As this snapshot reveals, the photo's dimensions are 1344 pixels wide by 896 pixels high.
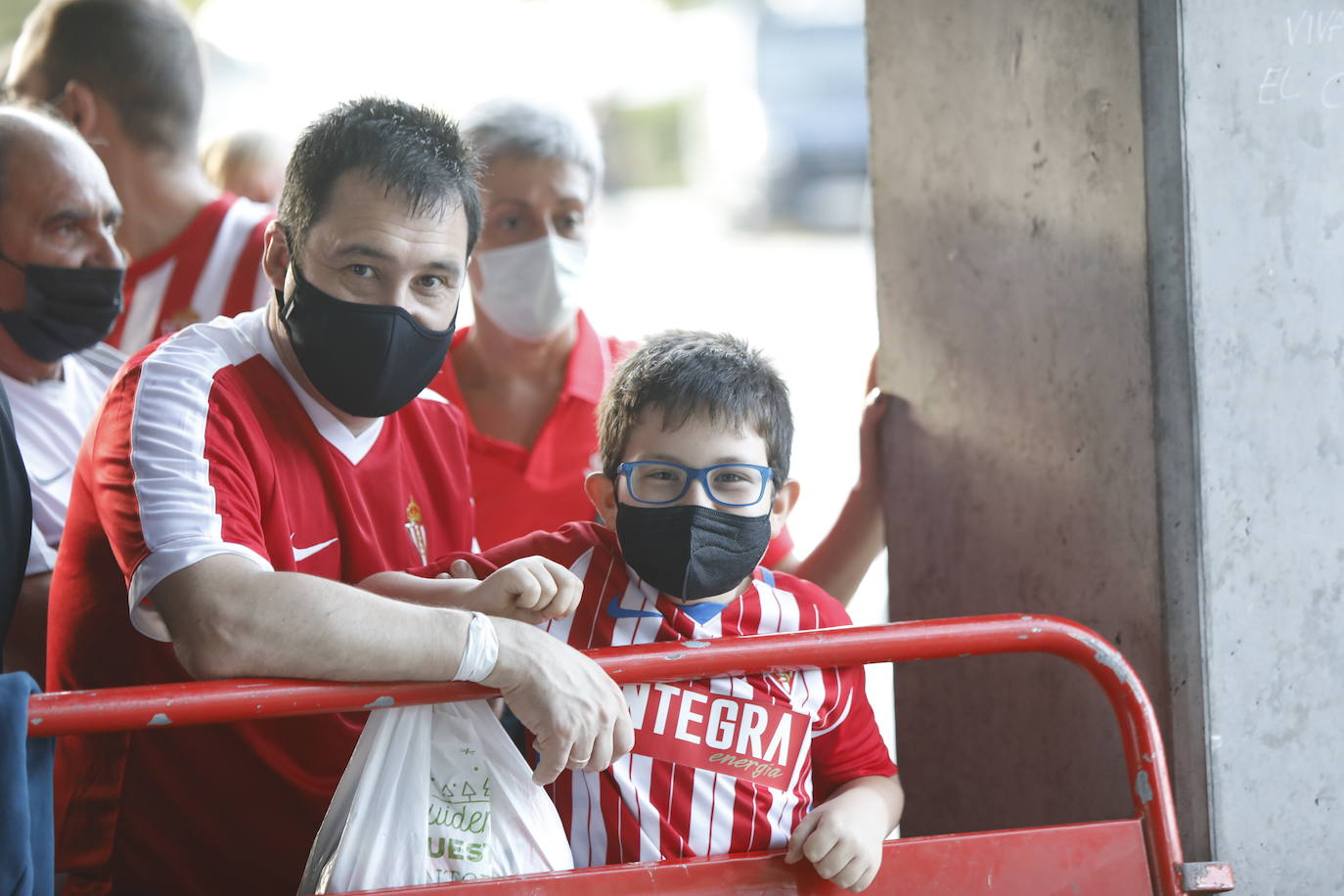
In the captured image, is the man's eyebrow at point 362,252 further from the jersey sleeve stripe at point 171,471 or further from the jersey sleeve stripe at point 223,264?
the jersey sleeve stripe at point 223,264

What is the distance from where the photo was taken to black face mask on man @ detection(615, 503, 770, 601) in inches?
87.8

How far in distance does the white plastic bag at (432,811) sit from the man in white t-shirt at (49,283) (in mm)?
1183

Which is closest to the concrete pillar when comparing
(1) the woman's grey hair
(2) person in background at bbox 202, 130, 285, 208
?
(1) the woman's grey hair

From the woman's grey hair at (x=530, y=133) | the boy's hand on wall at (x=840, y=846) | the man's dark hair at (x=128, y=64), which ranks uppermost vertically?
the man's dark hair at (x=128, y=64)

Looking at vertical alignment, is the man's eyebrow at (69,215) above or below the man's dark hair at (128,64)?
below

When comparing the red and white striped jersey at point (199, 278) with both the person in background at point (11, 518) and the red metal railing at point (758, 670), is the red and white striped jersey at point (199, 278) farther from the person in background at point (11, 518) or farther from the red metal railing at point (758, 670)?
the red metal railing at point (758, 670)

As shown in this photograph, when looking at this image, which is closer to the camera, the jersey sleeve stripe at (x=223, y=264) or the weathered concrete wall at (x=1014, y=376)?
the weathered concrete wall at (x=1014, y=376)

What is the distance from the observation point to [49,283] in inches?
114

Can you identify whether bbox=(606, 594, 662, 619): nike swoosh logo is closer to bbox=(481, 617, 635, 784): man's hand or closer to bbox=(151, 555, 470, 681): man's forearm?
bbox=(481, 617, 635, 784): man's hand

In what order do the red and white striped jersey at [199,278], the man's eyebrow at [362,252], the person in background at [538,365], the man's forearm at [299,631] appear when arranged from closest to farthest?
the man's forearm at [299,631] < the man's eyebrow at [362,252] < the person in background at [538,365] < the red and white striped jersey at [199,278]

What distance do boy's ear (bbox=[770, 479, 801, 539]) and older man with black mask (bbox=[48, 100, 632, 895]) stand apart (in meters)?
0.56

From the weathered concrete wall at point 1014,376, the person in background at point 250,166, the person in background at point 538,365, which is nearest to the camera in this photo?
the weathered concrete wall at point 1014,376

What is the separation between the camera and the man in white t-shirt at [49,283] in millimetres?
2867

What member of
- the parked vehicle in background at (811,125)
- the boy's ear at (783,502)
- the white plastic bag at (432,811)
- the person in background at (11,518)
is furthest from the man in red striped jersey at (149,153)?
the parked vehicle in background at (811,125)
